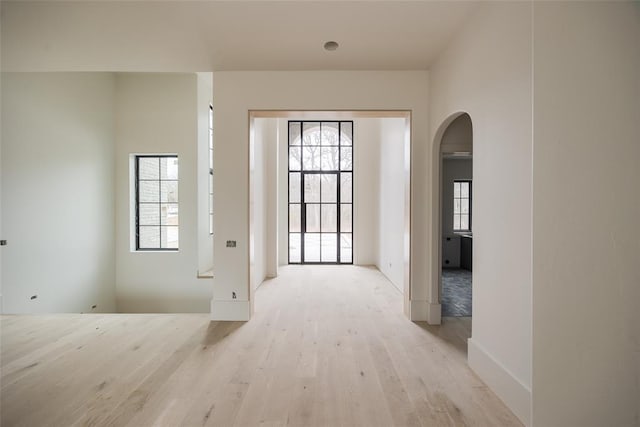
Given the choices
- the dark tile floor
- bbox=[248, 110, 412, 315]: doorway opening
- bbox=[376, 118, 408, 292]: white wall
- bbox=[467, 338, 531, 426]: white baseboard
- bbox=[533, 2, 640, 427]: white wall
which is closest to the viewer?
bbox=[533, 2, 640, 427]: white wall

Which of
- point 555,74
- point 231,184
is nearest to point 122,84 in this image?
point 231,184

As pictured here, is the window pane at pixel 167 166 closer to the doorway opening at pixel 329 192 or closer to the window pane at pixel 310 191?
the doorway opening at pixel 329 192

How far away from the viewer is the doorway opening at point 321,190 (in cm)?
680

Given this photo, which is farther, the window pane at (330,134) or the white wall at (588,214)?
the window pane at (330,134)

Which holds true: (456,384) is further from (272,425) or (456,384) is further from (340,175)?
(340,175)

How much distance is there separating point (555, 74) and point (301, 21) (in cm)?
187

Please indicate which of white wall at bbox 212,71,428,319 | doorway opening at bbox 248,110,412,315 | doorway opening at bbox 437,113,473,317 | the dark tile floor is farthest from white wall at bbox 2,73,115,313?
doorway opening at bbox 437,113,473,317

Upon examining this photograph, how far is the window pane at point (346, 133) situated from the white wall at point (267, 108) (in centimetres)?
363

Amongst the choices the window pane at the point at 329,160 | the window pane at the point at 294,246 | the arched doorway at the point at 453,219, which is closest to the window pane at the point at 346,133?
the window pane at the point at 329,160

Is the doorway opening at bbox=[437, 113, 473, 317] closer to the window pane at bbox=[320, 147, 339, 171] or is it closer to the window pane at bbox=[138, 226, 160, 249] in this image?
the window pane at bbox=[320, 147, 339, 171]

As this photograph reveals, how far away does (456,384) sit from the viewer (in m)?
2.08

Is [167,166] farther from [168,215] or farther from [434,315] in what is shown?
[434,315]

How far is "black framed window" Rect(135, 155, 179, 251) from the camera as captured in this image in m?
5.74

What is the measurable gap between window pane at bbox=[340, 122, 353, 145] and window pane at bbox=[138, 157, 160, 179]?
4138mm
